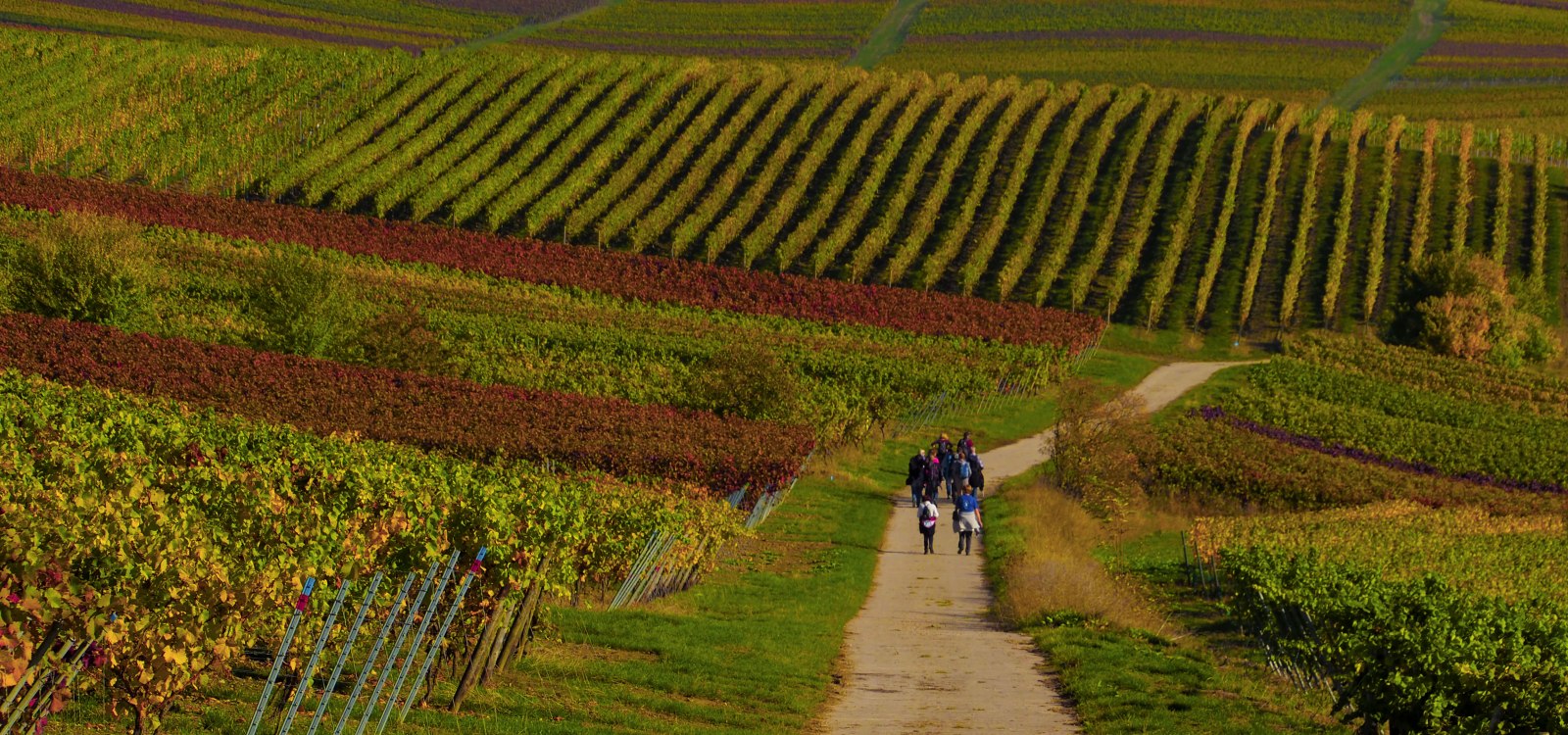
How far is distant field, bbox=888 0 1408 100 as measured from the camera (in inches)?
6220

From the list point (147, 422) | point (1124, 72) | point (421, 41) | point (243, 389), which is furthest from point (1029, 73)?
point (147, 422)

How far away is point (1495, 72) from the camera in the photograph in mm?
164000

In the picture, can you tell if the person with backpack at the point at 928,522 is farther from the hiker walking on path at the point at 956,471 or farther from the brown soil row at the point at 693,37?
the brown soil row at the point at 693,37

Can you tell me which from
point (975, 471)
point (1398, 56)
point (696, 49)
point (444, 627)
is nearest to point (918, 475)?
point (975, 471)

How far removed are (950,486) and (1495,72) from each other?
13173 cm

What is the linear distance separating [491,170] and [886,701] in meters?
86.0

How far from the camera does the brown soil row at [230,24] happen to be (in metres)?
139

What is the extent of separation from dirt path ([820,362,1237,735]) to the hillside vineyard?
2195 inches

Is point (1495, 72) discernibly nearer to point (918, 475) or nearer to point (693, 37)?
point (693, 37)

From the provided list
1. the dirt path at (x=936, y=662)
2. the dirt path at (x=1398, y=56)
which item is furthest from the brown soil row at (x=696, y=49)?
the dirt path at (x=936, y=662)

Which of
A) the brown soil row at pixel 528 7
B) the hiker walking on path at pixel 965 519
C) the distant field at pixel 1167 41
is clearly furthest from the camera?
the brown soil row at pixel 528 7

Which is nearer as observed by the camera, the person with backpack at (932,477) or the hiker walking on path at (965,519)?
the hiker walking on path at (965,519)

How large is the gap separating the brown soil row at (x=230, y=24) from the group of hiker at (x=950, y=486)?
99.3 m

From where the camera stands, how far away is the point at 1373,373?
81.8 meters
